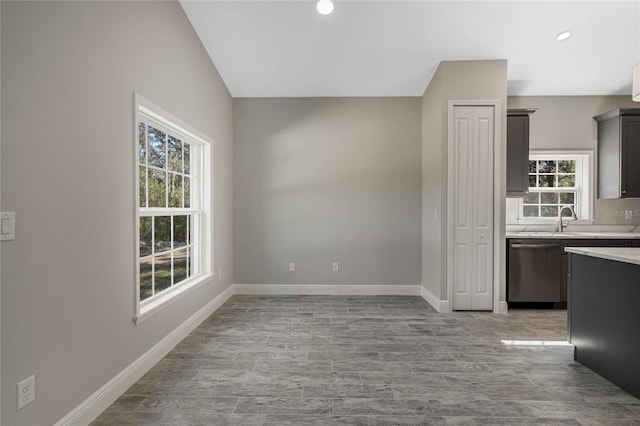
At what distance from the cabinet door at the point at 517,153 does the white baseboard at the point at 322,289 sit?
6.16 ft

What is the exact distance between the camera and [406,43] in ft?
12.4

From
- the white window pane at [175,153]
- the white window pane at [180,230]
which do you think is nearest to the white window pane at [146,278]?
the white window pane at [180,230]

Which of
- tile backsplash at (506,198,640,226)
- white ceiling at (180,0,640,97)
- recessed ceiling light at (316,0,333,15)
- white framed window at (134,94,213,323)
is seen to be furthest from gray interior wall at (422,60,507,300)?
white framed window at (134,94,213,323)

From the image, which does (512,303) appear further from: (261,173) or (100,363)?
(100,363)

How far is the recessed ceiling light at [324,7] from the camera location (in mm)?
3263

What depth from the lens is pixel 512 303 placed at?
14.1 ft

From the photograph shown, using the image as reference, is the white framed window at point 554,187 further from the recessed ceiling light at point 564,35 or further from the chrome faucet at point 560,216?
the recessed ceiling light at point 564,35

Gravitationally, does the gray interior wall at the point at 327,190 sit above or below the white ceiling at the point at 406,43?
below

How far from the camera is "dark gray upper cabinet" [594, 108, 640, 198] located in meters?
4.41

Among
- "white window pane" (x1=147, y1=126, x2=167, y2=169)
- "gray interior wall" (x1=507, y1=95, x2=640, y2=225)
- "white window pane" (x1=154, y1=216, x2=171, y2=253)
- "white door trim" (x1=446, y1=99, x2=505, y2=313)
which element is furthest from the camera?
"gray interior wall" (x1=507, y1=95, x2=640, y2=225)

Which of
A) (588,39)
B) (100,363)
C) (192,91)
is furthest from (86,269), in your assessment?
(588,39)

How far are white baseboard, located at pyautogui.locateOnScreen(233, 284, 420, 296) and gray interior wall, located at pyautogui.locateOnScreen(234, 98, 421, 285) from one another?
70mm

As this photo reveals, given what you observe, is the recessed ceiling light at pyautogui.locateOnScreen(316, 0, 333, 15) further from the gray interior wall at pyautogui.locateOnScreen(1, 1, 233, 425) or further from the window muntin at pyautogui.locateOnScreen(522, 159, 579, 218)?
the window muntin at pyautogui.locateOnScreen(522, 159, 579, 218)

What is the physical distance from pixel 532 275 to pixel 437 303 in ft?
3.97
